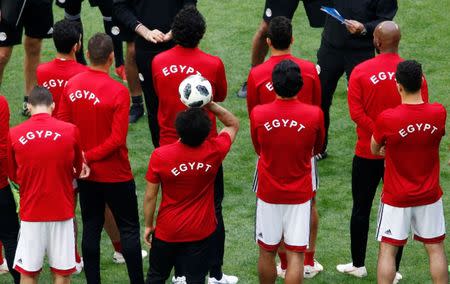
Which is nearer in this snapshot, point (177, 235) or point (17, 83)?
point (177, 235)

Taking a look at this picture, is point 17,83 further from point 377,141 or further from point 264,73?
point 377,141

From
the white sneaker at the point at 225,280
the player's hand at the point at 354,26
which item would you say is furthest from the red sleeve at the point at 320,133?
the player's hand at the point at 354,26

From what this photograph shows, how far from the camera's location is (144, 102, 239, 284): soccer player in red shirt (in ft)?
22.1

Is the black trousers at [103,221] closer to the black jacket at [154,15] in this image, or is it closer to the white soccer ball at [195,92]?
the white soccer ball at [195,92]

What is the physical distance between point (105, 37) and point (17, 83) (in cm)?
480

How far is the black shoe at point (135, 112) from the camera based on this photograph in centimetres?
1108

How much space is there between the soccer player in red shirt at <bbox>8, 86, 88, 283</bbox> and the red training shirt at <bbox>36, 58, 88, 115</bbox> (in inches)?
30.8

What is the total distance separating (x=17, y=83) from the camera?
11977mm

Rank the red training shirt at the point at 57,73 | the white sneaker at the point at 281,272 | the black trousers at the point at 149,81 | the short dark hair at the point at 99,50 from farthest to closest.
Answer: the black trousers at the point at 149,81 → the white sneaker at the point at 281,272 → the red training shirt at the point at 57,73 → the short dark hair at the point at 99,50

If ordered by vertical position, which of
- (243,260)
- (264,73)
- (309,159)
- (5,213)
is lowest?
(243,260)

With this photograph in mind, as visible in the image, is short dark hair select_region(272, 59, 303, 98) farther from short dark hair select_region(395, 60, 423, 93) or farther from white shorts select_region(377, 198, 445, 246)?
white shorts select_region(377, 198, 445, 246)

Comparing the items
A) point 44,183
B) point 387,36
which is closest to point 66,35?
point 44,183

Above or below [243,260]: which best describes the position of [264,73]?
above

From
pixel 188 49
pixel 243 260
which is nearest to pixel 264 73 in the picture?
pixel 188 49
